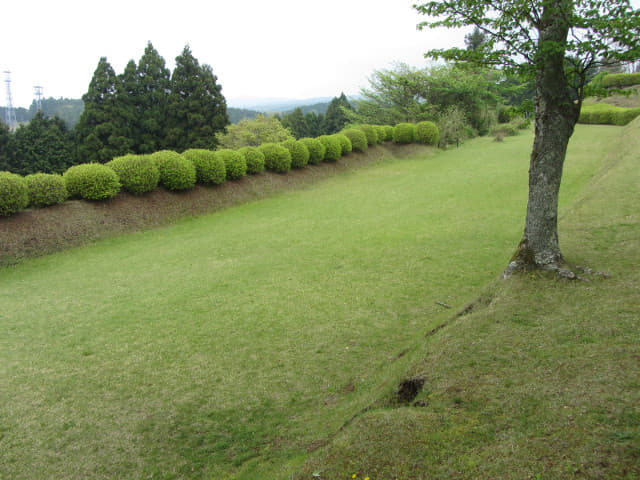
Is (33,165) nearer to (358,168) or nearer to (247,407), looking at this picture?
(358,168)

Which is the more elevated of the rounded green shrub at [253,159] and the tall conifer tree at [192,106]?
the tall conifer tree at [192,106]

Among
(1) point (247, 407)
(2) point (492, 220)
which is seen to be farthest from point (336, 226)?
(1) point (247, 407)

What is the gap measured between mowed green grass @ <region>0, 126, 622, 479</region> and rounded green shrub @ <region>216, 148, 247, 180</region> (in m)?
2.65

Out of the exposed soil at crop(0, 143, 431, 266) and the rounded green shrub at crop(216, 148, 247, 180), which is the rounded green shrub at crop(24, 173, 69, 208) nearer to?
the exposed soil at crop(0, 143, 431, 266)

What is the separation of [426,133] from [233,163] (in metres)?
11.8

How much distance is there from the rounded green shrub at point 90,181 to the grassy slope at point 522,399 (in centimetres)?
904

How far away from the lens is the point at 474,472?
2123 mm

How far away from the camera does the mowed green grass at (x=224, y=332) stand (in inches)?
132

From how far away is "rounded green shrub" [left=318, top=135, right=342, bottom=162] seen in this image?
16672 mm

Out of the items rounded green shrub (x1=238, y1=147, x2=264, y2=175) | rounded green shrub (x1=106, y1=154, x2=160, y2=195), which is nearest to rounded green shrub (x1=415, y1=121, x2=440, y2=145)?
rounded green shrub (x1=238, y1=147, x2=264, y2=175)

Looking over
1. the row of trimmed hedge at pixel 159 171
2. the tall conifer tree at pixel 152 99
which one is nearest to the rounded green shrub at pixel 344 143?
the row of trimmed hedge at pixel 159 171

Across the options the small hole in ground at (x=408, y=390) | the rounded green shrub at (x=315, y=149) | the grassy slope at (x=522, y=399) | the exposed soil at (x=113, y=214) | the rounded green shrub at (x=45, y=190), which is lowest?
the small hole in ground at (x=408, y=390)

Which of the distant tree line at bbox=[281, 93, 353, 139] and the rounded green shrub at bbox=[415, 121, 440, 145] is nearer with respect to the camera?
the rounded green shrub at bbox=[415, 121, 440, 145]

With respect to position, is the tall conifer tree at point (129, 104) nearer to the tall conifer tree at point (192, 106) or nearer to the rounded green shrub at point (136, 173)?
the tall conifer tree at point (192, 106)
